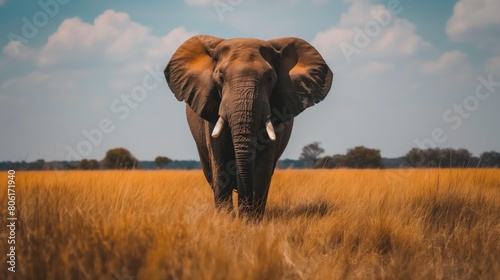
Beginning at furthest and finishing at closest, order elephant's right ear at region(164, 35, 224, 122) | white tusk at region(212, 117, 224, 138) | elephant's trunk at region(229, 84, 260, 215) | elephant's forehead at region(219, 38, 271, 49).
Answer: elephant's right ear at region(164, 35, 224, 122)
elephant's forehead at region(219, 38, 271, 49)
white tusk at region(212, 117, 224, 138)
elephant's trunk at region(229, 84, 260, 215)

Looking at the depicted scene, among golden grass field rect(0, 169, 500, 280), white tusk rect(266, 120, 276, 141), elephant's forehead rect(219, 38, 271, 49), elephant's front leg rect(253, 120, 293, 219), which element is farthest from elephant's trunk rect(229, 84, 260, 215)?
elephant's forehead rect(219, 38, 271, 49)

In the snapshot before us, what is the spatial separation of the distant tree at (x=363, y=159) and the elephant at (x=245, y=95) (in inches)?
1166

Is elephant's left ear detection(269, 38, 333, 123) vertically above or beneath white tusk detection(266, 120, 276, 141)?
above

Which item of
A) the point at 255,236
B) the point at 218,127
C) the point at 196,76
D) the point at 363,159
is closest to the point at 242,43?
the point at 196,76

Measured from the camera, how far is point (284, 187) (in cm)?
889

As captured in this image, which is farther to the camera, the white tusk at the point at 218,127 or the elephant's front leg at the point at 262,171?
the elephant's front leg at the point at 262,171

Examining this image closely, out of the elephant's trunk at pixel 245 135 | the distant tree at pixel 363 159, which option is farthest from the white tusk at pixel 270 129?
the distant tree at pixel 363 159

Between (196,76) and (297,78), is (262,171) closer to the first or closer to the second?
(297,78)

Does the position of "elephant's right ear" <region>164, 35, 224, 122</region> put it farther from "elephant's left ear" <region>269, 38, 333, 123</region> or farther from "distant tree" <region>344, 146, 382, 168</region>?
"distant tree" <region>344, 146, 382, 168</region>

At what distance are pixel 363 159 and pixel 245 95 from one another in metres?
32.4

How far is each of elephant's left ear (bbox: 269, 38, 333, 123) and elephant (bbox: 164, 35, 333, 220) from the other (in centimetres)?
1

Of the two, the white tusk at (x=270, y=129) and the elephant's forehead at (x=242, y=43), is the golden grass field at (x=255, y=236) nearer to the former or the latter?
the white tusk at (x=270, y=129)

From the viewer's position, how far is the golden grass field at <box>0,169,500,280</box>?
3.16 m

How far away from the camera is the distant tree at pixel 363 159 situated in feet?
116
